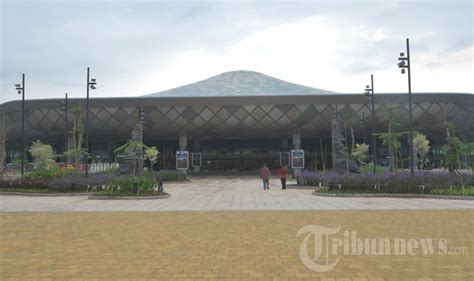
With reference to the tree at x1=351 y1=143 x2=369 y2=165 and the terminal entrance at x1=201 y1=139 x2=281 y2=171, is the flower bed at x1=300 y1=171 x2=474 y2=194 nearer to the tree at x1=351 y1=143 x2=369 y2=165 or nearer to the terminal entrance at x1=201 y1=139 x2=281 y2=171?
the tree at x1=351 y1=143 x2=369 y2=165

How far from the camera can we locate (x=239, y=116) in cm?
5369

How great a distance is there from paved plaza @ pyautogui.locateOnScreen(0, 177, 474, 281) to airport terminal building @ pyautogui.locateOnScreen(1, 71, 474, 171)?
109ft

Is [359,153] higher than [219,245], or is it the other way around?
[359,153]

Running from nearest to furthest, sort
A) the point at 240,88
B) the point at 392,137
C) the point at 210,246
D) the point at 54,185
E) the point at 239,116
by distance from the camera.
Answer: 1. the point at 210,246
2. the point at 54,185
3. the point at 392,137
4. the point at 239,116
5. the point at 240,88

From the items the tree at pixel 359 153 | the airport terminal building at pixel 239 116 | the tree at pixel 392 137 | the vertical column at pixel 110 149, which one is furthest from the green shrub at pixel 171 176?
the vertical column at pixel 110 149

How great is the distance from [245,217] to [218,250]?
4.89 m

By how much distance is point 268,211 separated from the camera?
45.5 ft

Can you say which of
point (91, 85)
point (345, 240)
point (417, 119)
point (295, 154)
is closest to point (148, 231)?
point (345, 240)

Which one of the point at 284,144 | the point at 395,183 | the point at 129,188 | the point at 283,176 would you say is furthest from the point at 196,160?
the point at 395,183

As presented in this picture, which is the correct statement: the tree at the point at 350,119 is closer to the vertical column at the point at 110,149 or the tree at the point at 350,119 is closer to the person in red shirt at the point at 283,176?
the person in red shirt at the point at 283,176

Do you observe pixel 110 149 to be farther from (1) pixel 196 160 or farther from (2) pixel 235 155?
(2) pixel 235 155

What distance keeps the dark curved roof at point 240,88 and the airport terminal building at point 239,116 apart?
1.09 feet

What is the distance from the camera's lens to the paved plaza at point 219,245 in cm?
587

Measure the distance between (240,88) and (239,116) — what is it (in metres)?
15.1
